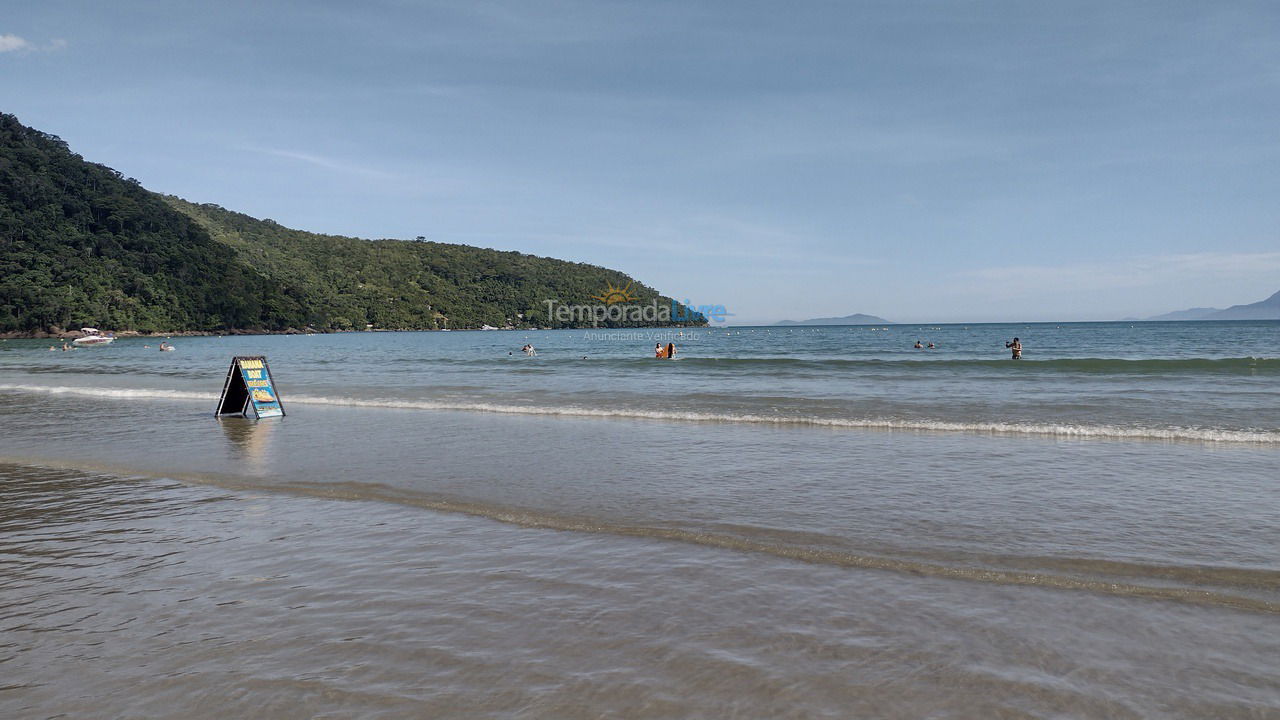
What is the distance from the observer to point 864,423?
14383mm

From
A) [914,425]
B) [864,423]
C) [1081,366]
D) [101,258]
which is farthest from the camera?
[101,258]

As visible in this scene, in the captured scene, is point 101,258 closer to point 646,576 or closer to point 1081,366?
point 1081,366

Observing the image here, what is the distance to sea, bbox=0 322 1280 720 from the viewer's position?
3402 millimetres

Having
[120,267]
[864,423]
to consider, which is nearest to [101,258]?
[120,267]

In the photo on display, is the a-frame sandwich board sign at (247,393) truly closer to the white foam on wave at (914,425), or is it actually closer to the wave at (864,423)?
the wave at (864,423)

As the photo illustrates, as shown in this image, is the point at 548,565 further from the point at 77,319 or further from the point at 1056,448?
the point at 77,319

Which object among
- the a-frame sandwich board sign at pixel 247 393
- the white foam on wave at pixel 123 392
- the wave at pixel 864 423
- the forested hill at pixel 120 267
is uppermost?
the forested hill at pixel 120 267

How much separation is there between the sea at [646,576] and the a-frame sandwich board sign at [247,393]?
4.21m

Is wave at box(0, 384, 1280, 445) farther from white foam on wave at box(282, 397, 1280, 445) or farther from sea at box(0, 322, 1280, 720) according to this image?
sea at box(0, 322, 1280, 720)

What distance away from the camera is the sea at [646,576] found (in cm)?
340

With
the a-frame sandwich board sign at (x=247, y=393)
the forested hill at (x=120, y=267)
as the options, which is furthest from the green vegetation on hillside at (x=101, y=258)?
the a-frame sandwich board sign at (x=247, y=393)

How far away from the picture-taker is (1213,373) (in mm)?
29203

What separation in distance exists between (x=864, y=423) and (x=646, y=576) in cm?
1030

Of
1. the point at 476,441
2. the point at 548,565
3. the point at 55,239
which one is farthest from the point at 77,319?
the point at 548,565
